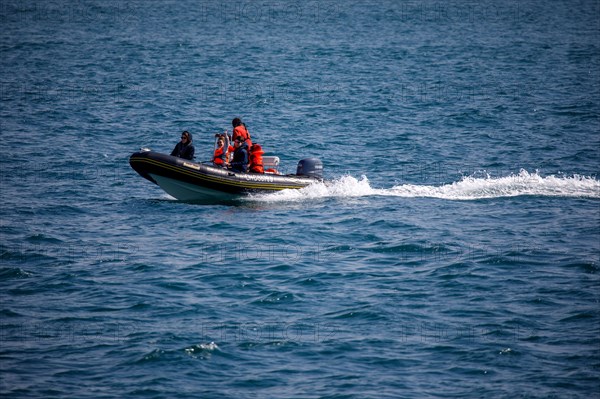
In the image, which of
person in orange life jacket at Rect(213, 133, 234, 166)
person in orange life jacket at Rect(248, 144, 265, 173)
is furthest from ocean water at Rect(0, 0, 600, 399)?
person in orange life jacket at Rect(213, 133, 234, 166)

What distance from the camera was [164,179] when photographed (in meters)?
20.5

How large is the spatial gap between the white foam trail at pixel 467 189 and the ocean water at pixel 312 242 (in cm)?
8

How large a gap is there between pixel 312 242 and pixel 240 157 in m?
3.82

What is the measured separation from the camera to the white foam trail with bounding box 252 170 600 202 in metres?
21.6

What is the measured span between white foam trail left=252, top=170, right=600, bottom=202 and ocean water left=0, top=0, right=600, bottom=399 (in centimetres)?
8

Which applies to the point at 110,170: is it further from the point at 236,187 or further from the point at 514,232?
the point at 514,232

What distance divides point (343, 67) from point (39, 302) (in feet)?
117

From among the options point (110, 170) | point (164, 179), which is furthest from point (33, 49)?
point (164, 179)

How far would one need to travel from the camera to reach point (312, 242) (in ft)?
59.3

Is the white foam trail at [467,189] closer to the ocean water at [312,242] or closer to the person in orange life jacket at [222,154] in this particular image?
the ocean water at [312,242]

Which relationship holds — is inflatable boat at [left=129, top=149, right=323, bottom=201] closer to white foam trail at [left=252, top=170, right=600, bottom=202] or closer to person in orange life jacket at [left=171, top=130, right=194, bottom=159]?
white foam trail at [left=252, top=170, right=600, bottom=202]

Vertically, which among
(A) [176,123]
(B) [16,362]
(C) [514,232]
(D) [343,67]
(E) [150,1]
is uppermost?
(E) [150,1]

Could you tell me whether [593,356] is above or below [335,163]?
below

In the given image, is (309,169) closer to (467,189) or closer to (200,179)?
(200,179)
